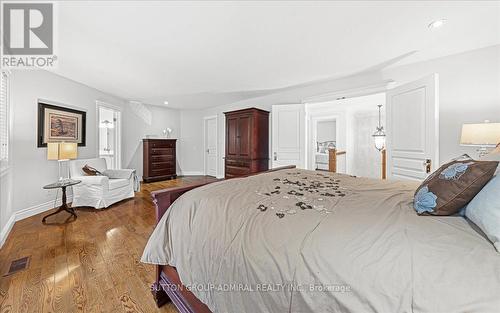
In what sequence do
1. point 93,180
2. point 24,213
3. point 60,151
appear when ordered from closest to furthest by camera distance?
point 60,151 < point 24,213 < point 93,180

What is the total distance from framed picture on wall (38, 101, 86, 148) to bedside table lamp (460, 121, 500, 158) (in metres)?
5.97

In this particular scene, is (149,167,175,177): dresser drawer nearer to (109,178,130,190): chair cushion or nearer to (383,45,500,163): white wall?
(109,178,130,190): chair cushion

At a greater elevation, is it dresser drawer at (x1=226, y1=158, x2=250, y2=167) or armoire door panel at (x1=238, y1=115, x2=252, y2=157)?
armoire door panel at (x1=238, y1=115, x2=252, y2=157)

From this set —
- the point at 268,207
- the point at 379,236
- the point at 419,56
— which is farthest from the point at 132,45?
the point at 419,56

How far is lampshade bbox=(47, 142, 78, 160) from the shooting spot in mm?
2865

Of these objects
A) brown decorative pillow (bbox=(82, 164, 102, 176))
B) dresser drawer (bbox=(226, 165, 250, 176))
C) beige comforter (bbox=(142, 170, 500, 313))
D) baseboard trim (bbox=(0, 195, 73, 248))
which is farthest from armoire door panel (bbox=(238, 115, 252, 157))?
baseboard trim (bbox=(0, 195, 73, 248))

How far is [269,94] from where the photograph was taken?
15.9 ft

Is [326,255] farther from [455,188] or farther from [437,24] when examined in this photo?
[437,24]

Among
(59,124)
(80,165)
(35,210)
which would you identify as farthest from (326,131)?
(35,210)

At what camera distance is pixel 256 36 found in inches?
90.0

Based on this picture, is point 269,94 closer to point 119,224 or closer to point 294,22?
point 294,22

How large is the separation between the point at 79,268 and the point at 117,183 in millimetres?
2174

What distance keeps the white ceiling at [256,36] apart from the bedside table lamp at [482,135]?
1.03 meters

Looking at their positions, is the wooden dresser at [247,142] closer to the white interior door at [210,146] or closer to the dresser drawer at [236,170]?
the dresser drawer at [236,170]
